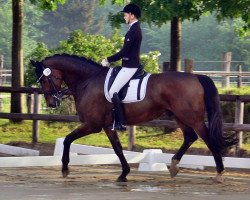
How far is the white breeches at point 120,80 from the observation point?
12516 mm

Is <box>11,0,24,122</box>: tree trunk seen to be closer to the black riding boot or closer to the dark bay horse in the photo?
the dark bay horse

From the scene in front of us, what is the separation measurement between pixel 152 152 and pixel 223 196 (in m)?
3.47

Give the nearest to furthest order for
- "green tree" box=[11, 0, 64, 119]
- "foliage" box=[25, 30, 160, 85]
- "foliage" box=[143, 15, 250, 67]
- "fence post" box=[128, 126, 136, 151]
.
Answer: "fence post" box=[128, 126, 136, 151], "green tree" box=[11, 0, 64, 119], "foliage" box=[25, 30, 160, 85], "foliage" box=[143, 15, 250, 67]

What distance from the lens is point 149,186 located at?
1160cm

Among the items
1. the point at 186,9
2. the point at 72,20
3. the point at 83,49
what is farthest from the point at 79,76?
the point at 72,20

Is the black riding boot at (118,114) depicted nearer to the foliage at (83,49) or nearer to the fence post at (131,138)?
the fence post at (131,138)

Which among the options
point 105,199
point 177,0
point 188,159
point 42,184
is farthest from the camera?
point 177,0

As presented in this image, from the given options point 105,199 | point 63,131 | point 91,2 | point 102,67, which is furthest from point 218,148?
point 91,2

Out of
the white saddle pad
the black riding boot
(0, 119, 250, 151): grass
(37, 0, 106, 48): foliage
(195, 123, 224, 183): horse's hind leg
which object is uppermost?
(37, 0, 106, 48): foliage

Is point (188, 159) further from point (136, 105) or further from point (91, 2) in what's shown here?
point (91, 2)

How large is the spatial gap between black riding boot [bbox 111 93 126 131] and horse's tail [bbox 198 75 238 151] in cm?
121

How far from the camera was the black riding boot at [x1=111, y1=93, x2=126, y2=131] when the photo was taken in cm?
1249

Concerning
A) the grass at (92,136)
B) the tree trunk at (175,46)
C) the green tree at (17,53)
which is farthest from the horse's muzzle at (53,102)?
the green tree at (17,53)

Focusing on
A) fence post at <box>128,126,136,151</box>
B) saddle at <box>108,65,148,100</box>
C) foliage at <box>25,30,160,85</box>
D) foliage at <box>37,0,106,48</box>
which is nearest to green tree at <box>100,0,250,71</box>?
fence post at <box>128,126,136,151</box>
